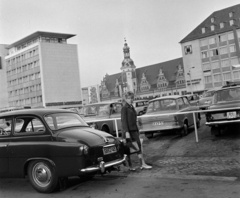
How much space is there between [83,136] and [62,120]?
82 cm

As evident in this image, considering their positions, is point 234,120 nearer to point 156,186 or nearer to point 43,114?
point 156,186

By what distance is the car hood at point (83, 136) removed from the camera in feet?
20.8

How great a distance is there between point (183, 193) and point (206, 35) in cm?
8970

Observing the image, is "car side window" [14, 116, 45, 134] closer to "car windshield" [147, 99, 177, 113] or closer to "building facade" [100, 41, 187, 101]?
"car windshield" [147, 99, 177, 113]

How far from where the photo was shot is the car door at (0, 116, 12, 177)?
6773mm

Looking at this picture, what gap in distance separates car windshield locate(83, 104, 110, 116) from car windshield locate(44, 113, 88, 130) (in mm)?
6992

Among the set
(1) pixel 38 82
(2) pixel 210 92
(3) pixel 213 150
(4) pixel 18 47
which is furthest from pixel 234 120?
(4) pixel 18 47

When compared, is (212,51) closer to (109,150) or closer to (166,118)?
(166,118)

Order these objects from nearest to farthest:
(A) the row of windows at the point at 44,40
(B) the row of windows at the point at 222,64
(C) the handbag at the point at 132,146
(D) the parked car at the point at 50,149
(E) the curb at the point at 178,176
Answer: (D) the parked car at the point at 50,149 < (E) the curb at the point at 178,176 < (C) the handbag at the point at 132,146 < (B) the row of windows at the point at 222,64 < (A) the row of windows at the point at 44,40

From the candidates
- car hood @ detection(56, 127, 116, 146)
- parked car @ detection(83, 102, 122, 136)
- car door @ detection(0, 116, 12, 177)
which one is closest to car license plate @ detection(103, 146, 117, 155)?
car hood @ detection(56, 127, 116, 146)

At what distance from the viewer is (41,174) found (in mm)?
6453

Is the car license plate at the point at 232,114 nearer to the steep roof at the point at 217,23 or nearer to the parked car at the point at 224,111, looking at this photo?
the parked car at the point at 224,111

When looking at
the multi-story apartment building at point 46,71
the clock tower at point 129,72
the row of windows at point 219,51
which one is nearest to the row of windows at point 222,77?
the row of windows at point 219,51

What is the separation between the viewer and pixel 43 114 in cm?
684
